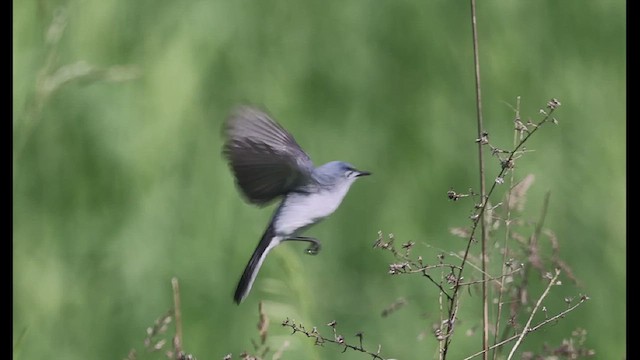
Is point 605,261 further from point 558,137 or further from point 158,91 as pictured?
point 158,91

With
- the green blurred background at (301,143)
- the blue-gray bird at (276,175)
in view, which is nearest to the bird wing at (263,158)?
the blue-gray bird at (276,175)

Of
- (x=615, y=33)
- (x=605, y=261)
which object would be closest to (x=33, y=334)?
(x=605, y=261)

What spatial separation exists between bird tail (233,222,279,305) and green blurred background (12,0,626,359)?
1110 millimetres

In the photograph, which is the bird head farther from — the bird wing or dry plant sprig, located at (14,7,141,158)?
dry plant sprig, located at (14,7,141,158)

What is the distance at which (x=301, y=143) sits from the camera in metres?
3.91

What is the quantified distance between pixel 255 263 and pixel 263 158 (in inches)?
7.3

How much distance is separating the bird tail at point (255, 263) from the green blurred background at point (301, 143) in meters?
1.11

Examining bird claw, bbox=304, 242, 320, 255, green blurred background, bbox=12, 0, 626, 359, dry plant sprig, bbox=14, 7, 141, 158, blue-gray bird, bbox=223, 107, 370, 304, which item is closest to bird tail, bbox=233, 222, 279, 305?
blue-gray bird, bbox=223, 107, 370, 304

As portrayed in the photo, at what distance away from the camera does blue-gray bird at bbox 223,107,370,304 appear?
6.68 ft

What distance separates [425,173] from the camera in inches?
159

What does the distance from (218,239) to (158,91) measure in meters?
0.58

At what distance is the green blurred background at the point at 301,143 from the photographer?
360cm

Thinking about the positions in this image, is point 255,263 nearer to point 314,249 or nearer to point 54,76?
point 314,249

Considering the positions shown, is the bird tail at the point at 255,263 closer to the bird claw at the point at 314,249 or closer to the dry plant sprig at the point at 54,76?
the bird claw at the point at 314,249
